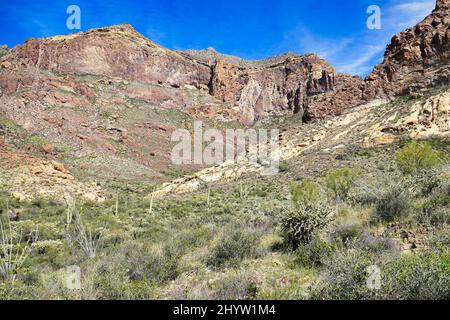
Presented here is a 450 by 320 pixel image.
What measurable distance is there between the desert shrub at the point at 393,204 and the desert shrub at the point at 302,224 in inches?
57.5

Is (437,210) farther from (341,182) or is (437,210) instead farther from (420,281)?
(341,182)

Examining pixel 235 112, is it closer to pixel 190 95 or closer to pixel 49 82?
pixel 190 95

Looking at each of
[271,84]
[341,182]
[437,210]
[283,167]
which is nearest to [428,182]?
[437,210]

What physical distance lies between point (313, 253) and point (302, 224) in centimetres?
105

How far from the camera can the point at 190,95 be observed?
110375 mm

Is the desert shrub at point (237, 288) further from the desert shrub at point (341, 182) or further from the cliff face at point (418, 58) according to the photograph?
the cliff face at point (418, 58)

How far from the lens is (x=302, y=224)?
764cm

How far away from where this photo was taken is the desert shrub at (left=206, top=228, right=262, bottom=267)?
7.33 metres

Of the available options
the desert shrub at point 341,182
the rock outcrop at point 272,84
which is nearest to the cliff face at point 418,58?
the desert shrub at point 341,182

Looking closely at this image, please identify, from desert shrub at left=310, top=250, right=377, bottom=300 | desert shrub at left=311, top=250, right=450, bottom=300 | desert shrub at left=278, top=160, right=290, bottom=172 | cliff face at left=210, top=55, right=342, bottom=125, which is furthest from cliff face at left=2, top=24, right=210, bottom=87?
desert shrub at left=311, top=250, right=450, bottom=300

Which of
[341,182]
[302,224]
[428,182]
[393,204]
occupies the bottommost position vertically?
[302,224]

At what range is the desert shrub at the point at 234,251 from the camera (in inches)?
288

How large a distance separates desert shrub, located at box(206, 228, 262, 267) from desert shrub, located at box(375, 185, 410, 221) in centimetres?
319

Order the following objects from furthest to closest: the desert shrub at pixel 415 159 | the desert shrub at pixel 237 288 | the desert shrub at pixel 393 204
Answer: the desert shrub at pixel 415 159 → the desert shrub at pixel 393 204 → the desert shrub at pixel 237 288
